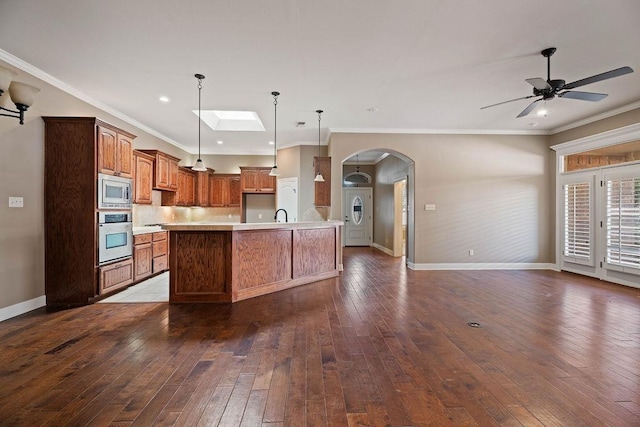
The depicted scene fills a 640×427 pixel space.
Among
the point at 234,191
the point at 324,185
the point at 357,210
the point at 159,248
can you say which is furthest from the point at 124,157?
the point at 357,210

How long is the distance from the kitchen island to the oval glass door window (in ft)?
20.8

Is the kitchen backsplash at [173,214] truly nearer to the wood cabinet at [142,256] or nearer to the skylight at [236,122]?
the wood cabinet at [142,256]

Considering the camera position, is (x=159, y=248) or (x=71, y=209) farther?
(x=159, y=248)

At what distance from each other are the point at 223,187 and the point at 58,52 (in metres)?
4.96

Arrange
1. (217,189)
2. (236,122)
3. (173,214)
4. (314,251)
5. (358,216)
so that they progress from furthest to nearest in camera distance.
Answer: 1. (358,216)
2. (217,189)
3. (173,214)
4. (236,122)
5. (314,251)

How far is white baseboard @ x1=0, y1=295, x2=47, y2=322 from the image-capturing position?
3.25m

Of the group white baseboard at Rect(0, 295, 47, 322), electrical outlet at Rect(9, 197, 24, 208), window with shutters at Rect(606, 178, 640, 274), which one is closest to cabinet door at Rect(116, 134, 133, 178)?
electrical outlet at Rect(9, 197, 24, 208)

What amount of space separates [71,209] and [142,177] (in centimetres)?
199

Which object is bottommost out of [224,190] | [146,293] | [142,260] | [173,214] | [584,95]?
[146,293]

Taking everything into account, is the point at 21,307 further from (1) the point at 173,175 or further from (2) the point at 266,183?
(2) the point at 266,183

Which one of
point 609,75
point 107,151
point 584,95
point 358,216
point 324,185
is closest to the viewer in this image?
point 609,75

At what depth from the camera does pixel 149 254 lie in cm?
529

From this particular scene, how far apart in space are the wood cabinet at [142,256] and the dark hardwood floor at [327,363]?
3.81ft

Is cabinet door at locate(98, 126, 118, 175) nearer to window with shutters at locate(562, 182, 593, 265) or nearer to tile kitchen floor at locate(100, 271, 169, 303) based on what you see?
tile kitchen floor at locate(100, 271, 169, 303)
